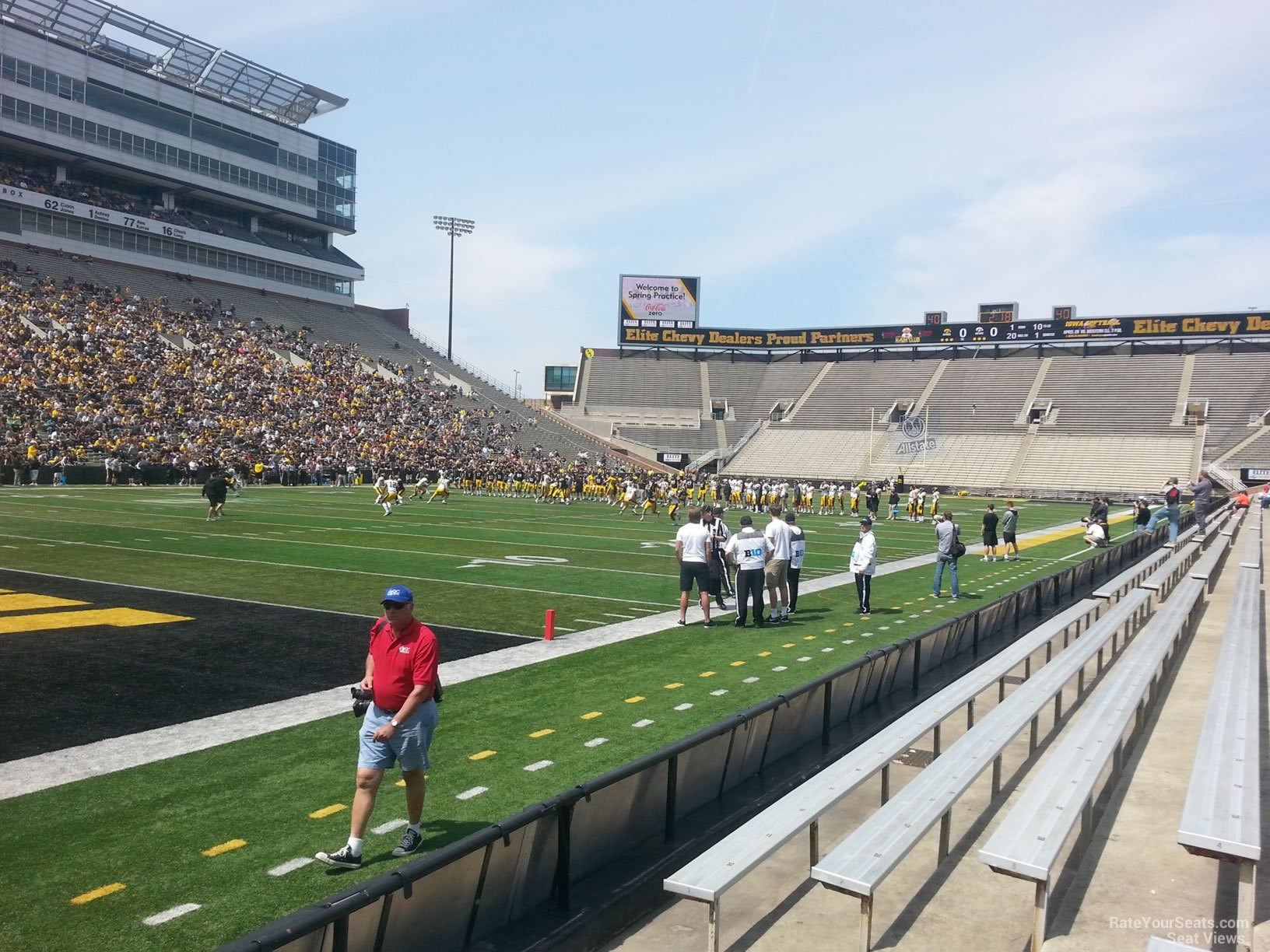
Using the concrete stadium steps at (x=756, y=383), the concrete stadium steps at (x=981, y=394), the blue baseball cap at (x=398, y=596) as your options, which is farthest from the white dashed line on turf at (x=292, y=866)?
the concrete stadium steps at (x=756, y=383)

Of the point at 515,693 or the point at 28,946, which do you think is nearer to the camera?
the point at 28,946

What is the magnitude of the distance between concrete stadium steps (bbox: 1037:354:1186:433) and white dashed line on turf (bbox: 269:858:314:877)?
65.4 meters

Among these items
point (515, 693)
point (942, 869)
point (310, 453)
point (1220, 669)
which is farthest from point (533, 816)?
point (310, 453)

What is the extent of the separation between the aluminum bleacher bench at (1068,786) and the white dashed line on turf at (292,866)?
3.35 metres


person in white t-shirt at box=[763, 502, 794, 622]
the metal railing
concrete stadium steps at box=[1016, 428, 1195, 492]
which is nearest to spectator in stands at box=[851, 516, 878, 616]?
person in white t-shirt at box=[763, 502, 794, 622]

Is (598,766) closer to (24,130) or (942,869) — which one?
(942,869)

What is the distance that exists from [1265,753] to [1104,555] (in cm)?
1132

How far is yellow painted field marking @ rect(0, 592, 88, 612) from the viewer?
1225 centimetres

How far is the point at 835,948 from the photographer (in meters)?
4.18

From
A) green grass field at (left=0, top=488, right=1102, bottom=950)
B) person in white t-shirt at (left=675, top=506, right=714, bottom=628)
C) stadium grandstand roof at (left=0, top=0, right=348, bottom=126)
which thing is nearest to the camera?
green grass field at (left=0, top=488, right=1102, bottom=950)

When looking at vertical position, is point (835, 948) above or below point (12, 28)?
below

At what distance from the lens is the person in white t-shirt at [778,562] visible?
12695 millimetres

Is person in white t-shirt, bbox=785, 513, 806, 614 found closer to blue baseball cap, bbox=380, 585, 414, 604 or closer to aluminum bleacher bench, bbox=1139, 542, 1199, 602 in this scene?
aluminum bleacher bench, bbox=1139, 542, 1199, 602

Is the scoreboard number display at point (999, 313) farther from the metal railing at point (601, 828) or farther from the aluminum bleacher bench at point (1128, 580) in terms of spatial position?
the metal railing at point (601, 828)
